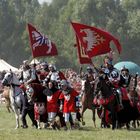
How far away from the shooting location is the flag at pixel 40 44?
21.7 m

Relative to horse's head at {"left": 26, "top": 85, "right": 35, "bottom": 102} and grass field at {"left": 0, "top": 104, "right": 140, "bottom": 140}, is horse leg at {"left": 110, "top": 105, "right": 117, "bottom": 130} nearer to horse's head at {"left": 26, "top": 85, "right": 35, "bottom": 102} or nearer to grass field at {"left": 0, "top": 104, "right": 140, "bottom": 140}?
grass field at {"left": 0, "top": 104, "right": 140, "bottom": 140}

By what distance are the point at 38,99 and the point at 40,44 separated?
286cm

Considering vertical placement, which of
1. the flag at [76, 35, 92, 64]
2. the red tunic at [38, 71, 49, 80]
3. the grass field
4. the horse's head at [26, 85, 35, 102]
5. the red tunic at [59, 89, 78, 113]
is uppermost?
the flag at [76, 35, 92, 64]

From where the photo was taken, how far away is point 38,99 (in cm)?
1958

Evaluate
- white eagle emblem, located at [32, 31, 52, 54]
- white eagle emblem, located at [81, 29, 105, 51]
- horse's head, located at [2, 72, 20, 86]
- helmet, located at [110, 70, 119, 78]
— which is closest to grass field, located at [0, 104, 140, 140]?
horse's head, located at [2, 72, 20, 86]

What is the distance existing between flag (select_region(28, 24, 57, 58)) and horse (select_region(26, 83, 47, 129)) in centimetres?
239

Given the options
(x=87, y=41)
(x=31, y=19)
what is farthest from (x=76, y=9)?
(x=87, y=41)

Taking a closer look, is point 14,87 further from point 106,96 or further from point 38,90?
point 106,96

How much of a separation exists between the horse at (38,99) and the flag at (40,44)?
2.39 m

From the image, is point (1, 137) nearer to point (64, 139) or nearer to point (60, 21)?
point (64, 139)

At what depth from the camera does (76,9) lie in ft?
272

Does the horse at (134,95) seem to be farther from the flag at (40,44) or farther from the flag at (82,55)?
the flag at (40,44)

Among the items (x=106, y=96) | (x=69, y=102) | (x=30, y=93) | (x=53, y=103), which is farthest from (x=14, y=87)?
(x=106, y=96)

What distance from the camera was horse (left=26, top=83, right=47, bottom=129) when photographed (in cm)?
1938
